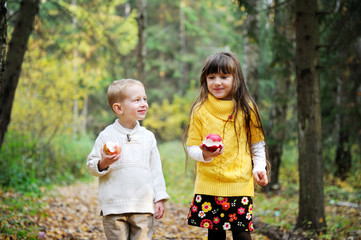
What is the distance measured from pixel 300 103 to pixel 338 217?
1.98 metres

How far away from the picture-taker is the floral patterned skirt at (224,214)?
2.77 metres

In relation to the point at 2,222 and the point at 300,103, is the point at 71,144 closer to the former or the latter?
the point at 2,222

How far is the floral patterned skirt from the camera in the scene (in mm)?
2771

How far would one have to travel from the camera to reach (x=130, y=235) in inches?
105

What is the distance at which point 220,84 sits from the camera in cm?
→ 288

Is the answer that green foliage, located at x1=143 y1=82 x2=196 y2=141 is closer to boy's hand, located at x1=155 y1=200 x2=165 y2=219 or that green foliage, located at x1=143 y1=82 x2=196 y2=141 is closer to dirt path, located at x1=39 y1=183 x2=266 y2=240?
dirt path, located at x1=39 y1=183 x2=266 y2=240

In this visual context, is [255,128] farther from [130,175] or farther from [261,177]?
[130,175]

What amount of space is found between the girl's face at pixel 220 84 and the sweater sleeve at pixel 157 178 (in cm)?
70

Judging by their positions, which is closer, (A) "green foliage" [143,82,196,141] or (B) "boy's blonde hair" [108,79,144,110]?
(B) "boy's blonde hair" [108,79,144,110]

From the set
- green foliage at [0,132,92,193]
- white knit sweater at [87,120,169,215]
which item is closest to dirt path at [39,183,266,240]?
green foliage at [0,132,92,193]

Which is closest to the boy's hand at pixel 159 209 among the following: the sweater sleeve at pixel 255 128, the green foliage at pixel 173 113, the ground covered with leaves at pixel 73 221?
the sweater sleeve at pixel 255 128

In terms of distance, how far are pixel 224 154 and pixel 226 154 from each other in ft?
0.05

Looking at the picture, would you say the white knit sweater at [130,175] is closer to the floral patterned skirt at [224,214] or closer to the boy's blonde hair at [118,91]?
the boy's blonde hair at [118,91]

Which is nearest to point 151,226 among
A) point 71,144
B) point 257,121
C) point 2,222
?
point 257,121
